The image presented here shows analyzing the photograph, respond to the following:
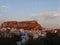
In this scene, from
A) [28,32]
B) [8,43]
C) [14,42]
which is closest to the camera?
[8,43]

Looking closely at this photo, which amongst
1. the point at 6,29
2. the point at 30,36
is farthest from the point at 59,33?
the point at 6,29

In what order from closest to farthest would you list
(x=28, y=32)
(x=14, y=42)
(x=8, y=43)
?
1. (x=8, y=43)
2. (x=14, y=42)
3. (x=28, y=32)

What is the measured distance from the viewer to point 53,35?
3092 millimetres

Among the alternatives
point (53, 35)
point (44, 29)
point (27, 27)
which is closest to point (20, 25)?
point (27, 27)

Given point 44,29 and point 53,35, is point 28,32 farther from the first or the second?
point 53,35

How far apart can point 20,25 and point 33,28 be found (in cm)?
26

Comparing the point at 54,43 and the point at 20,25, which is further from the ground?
the point at 20,25

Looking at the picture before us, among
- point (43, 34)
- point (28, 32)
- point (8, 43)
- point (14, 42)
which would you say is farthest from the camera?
point (28, 32)

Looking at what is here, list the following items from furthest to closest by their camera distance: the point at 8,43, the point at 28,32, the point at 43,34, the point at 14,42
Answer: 1. the point at 28,32
2. the point at 43,34
3. the point at 14,42
4. the point at 8,43

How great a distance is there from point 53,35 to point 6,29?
36.6 inches

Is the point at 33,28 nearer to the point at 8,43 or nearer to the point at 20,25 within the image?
the point at 20,25

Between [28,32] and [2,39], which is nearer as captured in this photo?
[2,39]

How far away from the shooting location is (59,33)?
10.4ft

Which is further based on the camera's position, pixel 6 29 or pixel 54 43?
pixel 6 29
